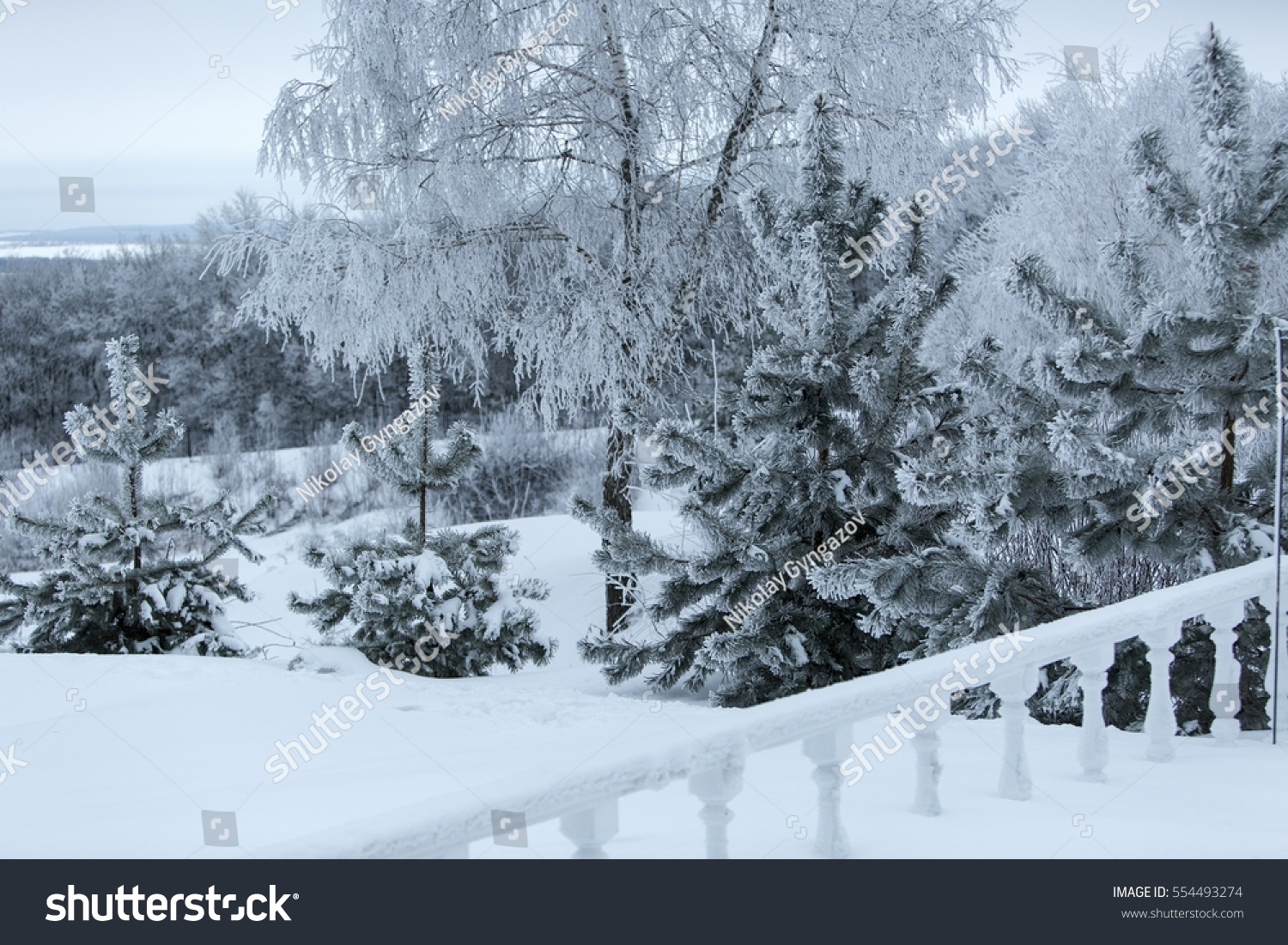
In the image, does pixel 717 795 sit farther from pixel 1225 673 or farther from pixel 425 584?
pixel 425 584

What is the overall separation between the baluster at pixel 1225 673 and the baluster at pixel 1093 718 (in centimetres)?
61

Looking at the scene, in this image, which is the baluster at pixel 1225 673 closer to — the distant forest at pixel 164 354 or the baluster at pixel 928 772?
the baluster at pixel 928 772

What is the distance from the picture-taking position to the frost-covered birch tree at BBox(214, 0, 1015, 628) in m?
6.88

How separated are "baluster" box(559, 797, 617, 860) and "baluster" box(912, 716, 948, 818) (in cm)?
81

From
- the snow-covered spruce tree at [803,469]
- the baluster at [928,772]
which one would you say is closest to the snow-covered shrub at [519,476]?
the snow-covered spruce tree at [803,469]

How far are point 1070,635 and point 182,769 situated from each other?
9.44 ft

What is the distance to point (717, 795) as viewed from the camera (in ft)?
5.96

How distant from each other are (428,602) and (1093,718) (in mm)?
4453

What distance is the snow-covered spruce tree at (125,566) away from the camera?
6.36 m

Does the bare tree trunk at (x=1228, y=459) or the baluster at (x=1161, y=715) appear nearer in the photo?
the baluster at (x=1161, y=715)

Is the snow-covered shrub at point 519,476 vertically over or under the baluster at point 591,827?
over

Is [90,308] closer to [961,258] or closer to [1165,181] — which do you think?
[961,258]

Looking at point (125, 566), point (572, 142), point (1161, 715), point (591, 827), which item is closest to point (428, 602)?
point (125, 566)
